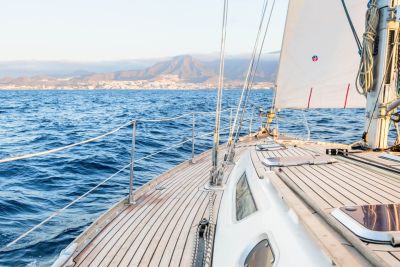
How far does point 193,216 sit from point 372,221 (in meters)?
2.30

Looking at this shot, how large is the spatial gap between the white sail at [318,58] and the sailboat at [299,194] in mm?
18

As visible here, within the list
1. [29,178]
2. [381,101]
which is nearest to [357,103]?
[381,101]

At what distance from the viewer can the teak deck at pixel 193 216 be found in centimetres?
187

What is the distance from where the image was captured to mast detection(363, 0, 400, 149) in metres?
4.81

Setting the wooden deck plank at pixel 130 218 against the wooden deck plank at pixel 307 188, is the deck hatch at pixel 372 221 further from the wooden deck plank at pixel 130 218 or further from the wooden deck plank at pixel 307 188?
the wooden deck plank at pixel 130 218

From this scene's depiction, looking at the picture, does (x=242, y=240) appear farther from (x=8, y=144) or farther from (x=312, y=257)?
(x=8, y=144)

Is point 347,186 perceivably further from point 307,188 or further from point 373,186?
point 307,188

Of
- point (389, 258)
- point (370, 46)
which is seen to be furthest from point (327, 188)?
point (370, 46)

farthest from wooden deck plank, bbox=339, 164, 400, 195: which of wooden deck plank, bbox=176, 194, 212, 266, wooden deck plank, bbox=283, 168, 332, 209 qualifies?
wooden deck plank, bbox=176, 194, 212, 266

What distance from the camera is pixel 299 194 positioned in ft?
8.05

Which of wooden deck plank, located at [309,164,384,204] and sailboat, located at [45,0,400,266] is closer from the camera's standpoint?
sailboat, located at [45,0,400,266]

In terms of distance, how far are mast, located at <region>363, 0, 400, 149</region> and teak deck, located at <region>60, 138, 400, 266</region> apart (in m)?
0.95

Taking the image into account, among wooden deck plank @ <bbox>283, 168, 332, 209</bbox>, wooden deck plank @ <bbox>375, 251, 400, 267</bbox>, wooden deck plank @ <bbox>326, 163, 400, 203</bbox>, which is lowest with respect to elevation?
wooden deck plank @ <bbox>283, 168, 332, 209</bbox>

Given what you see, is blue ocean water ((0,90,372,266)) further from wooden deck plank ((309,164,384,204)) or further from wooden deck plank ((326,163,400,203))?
wooden deck plank ((326,163,400,203))
